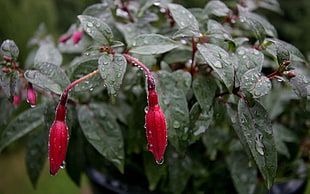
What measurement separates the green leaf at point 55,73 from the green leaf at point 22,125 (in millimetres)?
170

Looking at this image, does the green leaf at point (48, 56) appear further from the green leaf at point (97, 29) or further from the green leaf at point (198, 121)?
the green leaf at point (198, 121)

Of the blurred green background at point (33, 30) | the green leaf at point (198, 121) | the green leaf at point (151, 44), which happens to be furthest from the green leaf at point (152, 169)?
the blurred green background at point (33, 30)

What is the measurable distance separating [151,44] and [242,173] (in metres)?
0.35

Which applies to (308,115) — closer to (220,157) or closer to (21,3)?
(220,157)

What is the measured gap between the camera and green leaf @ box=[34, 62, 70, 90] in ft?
1.89

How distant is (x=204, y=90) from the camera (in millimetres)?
615

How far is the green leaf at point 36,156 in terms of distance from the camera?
74cm

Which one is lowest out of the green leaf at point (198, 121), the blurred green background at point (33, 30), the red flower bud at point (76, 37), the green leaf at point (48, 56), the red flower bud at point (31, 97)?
the blurred green background at point (33, 30)

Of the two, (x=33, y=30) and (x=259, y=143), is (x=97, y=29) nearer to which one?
(x=259, y=143)

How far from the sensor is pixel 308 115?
83 cm

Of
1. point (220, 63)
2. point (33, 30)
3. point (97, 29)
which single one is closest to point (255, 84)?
point (220, 63)

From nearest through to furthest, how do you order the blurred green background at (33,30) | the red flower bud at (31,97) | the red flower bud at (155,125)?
the red flower bud at (155,125) → the red flower bud at (31,97) → the blurred green background at (33,30)

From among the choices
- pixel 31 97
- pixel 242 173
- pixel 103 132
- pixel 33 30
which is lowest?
pixel 33 30

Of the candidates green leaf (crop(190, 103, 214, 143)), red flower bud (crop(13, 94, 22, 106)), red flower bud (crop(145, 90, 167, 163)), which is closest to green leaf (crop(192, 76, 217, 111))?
green leaf (crop(190, 103, 214, 143))
